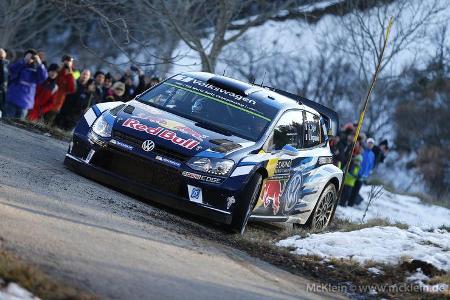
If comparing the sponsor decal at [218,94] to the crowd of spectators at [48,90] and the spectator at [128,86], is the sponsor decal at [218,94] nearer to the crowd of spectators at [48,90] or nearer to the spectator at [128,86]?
the crowd of spectators at [48,90]

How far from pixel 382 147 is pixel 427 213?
310 centimetres

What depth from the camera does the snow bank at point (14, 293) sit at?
594 cm

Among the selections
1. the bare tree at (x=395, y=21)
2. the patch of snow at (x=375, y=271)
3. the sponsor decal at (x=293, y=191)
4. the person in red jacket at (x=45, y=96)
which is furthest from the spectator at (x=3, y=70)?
the bare tree at (x=395, y=21)

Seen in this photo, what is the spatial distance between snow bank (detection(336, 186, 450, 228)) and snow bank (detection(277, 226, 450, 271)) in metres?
9.79

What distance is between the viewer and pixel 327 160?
13484 mm

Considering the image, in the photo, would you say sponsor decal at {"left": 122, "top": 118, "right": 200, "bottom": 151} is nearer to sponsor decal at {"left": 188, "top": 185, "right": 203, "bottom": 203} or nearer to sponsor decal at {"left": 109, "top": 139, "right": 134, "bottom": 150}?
sponsor decal at {"left": 109, "top": 139, "right": 134, "bottom": 150}

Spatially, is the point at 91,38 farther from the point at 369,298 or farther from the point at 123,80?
the point at 369,298

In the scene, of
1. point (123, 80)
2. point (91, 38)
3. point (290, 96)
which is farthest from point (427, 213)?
point (91, 38)

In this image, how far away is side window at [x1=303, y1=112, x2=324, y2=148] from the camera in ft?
42.5

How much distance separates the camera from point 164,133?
10914 millimetres

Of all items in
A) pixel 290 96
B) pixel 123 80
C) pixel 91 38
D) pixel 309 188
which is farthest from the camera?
pixel 91 38

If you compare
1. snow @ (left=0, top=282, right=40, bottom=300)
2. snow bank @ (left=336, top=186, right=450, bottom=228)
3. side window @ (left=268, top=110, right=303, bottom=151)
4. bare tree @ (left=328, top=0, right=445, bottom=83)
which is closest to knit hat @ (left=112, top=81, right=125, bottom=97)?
snow bank @ (left=336, top=186, right=450, bottom=228)

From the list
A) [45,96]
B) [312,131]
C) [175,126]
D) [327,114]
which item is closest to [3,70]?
[45,96]

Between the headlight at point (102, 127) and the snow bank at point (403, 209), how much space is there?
36.1 ft
